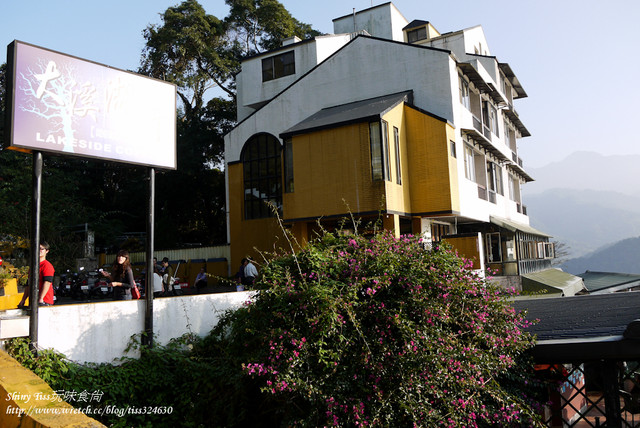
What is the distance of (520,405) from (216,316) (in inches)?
221

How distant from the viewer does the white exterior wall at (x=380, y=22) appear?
29438 mm

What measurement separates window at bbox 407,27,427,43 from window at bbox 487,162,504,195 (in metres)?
8.90

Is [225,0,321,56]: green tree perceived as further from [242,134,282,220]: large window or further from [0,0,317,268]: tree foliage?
[242,134,282,220]: large window

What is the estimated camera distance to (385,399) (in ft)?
18.1

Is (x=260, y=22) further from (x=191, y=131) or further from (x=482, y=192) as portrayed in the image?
(x=482, y=192)

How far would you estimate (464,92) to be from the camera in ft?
69.7

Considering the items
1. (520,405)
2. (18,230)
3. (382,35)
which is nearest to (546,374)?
(520,405)

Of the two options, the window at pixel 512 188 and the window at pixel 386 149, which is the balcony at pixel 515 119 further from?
the window at pixel 386 149

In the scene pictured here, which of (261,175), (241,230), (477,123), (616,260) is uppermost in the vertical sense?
(477,123)

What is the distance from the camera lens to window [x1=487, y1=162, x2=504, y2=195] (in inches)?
999

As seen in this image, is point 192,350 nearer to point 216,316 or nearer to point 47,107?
point 216,316

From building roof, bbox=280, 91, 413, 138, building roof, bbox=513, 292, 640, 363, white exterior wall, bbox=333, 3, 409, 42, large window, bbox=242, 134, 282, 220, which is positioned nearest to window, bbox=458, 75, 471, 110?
building roof, bbox=280, 91, 413, 138

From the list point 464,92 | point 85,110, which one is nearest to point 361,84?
point 464,92

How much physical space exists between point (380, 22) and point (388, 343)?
2748cm
